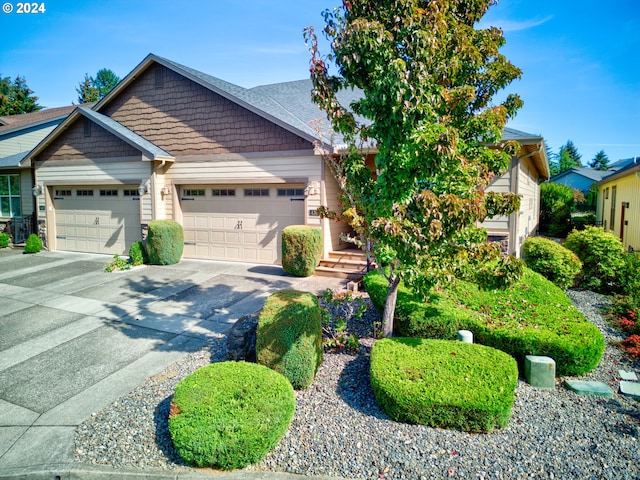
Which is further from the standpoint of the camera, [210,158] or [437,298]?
[210,158]

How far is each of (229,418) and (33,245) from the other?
1339cm

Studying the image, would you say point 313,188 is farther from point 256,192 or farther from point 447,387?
point 447,387

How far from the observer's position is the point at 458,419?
3.32 m

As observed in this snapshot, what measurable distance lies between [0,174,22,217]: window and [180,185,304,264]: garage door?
7946 millimetres

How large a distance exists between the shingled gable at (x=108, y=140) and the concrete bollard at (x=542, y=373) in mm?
10354

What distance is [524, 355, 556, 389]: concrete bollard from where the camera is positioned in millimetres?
4113

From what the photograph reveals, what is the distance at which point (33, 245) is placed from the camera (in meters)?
12.9

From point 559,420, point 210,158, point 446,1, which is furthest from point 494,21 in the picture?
point 210,158

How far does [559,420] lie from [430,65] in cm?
376

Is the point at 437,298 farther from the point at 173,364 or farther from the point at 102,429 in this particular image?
the point at 102,429

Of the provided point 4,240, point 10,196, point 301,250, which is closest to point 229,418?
point 301,250

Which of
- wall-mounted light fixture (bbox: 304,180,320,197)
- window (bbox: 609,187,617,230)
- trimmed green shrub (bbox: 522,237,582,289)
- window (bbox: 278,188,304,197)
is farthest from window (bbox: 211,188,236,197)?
window (bbox: 609,187,617,230)

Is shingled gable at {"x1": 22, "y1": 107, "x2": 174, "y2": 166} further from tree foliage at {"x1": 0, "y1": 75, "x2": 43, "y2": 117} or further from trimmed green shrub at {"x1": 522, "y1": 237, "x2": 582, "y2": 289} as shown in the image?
tree foliage at {"x1": 0, "y1": 75, "x2": 43, "y2": 117}

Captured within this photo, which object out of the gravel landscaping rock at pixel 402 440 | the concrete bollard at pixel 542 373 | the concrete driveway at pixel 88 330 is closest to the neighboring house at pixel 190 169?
the concrete driveway at pixel 88 330
